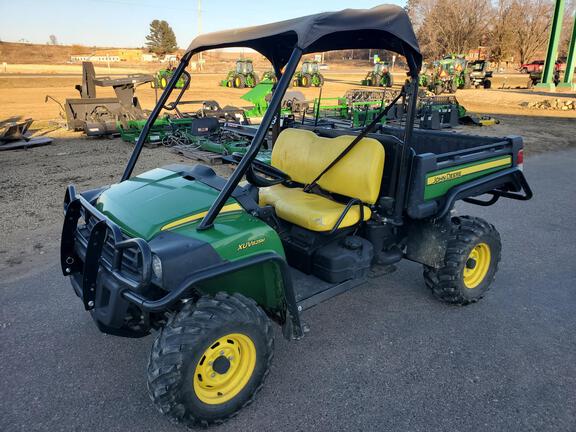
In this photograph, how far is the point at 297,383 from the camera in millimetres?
2822

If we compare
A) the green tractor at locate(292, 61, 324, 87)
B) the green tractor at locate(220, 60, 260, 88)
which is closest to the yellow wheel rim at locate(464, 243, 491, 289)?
the green tractor at locate(292, 61, 324, 87)

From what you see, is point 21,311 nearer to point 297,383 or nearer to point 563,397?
point 297,383

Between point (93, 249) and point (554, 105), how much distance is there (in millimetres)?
21291

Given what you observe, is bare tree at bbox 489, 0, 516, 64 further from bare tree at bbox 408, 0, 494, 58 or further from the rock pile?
the rock pile

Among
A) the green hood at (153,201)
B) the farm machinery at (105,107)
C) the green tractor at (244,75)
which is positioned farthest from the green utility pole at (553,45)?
the green hood at (153,201)

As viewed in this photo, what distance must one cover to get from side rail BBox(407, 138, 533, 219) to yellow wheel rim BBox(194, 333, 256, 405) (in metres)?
1.63

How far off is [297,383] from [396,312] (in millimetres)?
1218

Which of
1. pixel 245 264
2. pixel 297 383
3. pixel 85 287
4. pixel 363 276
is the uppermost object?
pixel 245 264

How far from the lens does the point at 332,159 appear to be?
361 cm

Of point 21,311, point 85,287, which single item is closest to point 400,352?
point 85,287

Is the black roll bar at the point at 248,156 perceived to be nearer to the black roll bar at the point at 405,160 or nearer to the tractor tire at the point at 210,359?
the tractor tire at the point at 210,359

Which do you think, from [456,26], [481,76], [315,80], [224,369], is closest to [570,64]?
[481,76]

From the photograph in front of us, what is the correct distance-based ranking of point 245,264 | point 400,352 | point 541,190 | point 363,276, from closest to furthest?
point 245,264 → point 400,352 → point 363,276 → point 541,190

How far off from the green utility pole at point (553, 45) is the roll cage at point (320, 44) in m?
25.8
